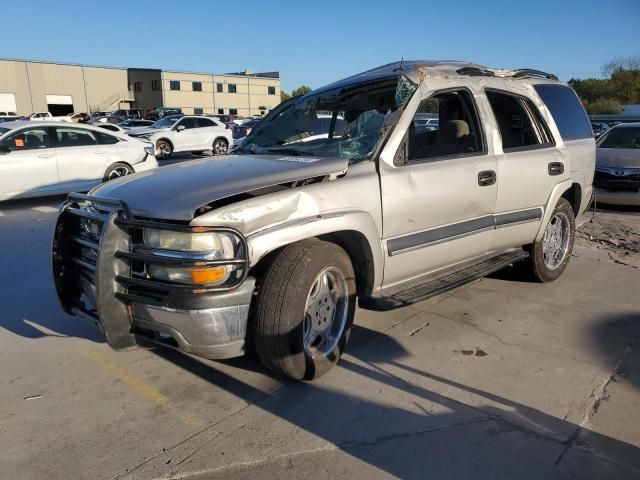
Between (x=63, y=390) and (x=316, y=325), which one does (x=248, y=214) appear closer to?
(x=316, y=325)

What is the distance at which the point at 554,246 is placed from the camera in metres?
5.26

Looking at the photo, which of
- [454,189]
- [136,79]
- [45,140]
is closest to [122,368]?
[454,189]

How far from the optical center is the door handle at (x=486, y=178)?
398cm

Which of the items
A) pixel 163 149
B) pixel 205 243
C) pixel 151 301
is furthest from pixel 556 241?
pixel 163 149

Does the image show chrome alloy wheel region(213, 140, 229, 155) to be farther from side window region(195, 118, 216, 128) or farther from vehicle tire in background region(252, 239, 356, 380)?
vehicle tire in background region(252, 239, 356, 380)

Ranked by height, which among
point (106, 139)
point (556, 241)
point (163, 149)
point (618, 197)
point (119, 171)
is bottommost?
point (618, 197)

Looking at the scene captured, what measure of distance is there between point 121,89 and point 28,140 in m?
57.8

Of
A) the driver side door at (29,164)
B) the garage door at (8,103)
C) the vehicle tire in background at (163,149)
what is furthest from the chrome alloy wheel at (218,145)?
the garage door at (8,103)

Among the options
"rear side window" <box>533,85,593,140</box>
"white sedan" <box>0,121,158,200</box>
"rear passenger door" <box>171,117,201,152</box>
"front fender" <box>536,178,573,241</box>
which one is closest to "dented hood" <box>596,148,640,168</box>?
"rear side window" <box>533,85,593,140</box>

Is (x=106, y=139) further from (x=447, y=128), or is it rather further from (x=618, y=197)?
(x=618, y=197)

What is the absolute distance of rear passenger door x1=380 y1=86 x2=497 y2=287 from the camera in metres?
Answer: 3.48

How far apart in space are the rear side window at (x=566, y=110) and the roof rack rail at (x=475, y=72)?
32.5 inches

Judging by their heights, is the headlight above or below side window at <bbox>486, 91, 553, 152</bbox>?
below

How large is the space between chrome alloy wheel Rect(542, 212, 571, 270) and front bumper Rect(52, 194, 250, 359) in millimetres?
3462
